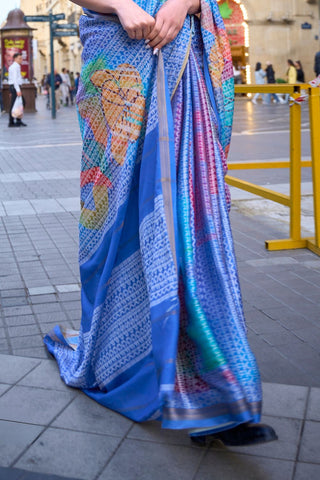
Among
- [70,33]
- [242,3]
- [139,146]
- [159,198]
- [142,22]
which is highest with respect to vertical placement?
[242,3]

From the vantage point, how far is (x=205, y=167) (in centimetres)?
252

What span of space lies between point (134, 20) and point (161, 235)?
71 cm

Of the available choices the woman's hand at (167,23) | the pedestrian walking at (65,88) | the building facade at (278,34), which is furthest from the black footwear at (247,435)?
the building facade at (278,34)

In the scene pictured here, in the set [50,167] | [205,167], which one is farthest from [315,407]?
[50,167]

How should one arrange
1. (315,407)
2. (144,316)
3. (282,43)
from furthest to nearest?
(282,43) → (315,407) → (144,316)

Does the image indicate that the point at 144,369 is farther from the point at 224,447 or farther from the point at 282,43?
the point at 282,43

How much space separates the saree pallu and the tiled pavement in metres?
0.14

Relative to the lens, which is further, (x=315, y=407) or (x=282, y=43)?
(x=282, y=43)

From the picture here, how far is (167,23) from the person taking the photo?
2486mm

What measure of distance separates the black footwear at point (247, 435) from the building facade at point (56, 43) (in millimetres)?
44491

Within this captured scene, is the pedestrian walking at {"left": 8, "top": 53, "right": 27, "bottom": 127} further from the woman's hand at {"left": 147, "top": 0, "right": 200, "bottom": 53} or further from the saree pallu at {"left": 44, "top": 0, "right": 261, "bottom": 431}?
the woman's hand at {"left": 147, "top": 0, "right": 200, "bottom": 53}

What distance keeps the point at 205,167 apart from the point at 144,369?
697 mm

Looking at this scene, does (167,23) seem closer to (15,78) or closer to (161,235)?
(161,235)

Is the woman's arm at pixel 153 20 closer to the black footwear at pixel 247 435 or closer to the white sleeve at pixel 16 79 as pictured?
the black footwear at pixel 247 435
